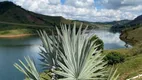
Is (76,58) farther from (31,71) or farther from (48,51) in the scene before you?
(31,71)

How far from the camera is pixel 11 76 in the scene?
68.2 m

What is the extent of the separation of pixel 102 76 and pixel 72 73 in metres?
0.77

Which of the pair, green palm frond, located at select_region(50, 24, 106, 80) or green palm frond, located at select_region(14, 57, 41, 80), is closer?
green palm frond, located at select_region(50, 24, 106, 80)

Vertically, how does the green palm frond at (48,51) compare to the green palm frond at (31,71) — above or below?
above

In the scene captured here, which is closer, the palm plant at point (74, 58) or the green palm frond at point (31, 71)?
the palm plant at point (74, 58)

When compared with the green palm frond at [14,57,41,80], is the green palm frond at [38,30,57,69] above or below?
above

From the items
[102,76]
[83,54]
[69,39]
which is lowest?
[102,76]

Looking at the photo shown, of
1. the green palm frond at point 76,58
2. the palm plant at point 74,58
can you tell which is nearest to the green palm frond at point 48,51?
the palm plant at point 74,58

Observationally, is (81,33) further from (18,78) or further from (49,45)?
(18,78)

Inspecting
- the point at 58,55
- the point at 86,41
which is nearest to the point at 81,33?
the point at 86,41

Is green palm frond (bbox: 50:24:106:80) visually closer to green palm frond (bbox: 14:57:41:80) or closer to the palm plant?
the palm plant

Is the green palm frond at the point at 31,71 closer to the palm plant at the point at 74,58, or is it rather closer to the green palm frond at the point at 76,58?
the palm plant at the point at 74,58

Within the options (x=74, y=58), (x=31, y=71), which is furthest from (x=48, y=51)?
(x=74, y=58)

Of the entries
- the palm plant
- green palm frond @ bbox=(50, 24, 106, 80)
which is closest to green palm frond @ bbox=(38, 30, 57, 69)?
the palm plant
